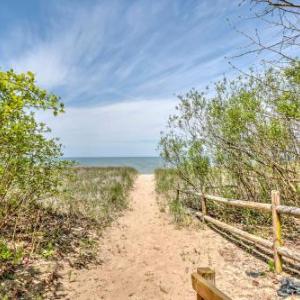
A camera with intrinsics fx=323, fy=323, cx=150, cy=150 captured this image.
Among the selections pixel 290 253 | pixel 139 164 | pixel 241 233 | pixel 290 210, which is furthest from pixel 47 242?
pixel 139 164

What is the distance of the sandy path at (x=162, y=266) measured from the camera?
5383 millimetres

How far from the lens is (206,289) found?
2.34 metres

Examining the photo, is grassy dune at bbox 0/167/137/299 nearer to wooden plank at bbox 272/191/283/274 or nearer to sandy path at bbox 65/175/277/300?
sandy path at bbox 65/175/277/300

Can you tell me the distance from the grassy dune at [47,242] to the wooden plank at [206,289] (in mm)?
3437

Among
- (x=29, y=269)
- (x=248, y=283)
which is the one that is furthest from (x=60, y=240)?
(x=248, y=283)

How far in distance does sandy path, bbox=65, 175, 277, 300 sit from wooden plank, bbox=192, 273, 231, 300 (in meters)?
2.98

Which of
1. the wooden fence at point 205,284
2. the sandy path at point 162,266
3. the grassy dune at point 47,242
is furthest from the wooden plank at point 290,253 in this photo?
the grassy dune at point 47,242

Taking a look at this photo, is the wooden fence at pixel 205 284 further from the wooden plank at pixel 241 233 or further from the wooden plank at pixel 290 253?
the wooden plank at pixel 241 233

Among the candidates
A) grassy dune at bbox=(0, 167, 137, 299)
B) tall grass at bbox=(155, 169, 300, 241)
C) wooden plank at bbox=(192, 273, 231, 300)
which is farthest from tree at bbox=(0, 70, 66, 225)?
tall grass at bbox=(155, 169, 300, 241)

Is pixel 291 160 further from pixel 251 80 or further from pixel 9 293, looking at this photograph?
pixel 9 293

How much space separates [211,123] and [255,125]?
1.82m

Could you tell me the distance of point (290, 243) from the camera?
23.7ft

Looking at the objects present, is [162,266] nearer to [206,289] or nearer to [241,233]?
[241,233]

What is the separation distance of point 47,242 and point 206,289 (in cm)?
569
